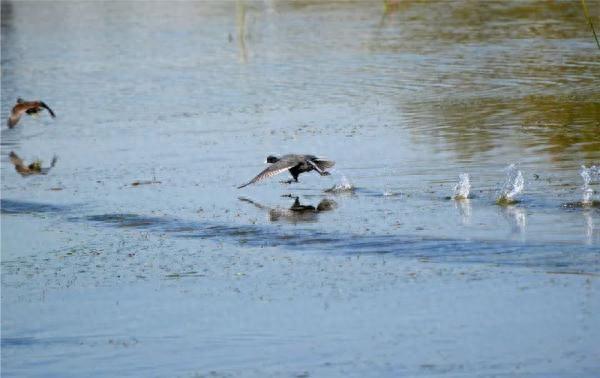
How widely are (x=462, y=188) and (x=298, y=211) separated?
6.32 feet

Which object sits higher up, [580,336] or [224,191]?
[224,191]

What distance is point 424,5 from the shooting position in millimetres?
43062

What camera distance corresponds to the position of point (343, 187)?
1568 centimetres

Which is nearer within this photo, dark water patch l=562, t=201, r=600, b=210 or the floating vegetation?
dark water patch l=562, t=201, r=600, b=210

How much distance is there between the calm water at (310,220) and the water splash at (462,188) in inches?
7.9

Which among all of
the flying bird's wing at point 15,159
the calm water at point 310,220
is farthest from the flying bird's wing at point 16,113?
the flying bird's wing at point 15,159

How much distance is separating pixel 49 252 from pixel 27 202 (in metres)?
2.94

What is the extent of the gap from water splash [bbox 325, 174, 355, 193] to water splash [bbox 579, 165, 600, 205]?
2809 mm

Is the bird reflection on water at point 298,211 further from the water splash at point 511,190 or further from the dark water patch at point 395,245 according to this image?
the water splash at point 511,190

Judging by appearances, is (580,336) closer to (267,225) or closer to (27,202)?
(267,225)

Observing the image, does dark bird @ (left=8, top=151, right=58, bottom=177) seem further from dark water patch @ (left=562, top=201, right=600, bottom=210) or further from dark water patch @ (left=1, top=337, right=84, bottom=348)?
dark water patch @ (left=562, top=201, right=600, bottom=210)

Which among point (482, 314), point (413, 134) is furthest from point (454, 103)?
point (482, 314)

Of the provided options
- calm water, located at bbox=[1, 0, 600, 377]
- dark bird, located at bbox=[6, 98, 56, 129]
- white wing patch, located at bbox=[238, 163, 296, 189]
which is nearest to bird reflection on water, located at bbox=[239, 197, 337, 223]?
calm water, located at bbox=[1, 0, 600, 377]

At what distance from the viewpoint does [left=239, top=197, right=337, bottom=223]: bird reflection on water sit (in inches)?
564
